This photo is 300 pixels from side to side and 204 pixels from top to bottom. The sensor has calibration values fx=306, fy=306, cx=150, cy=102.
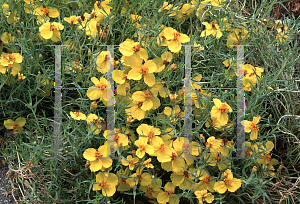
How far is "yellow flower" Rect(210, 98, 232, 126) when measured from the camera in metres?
1.61

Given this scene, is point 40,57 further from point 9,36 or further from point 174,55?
point 174,55

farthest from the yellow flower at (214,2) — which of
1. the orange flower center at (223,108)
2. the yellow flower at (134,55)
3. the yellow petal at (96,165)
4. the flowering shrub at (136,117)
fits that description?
the yellow petal at (96,165)

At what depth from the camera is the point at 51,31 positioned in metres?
1.86

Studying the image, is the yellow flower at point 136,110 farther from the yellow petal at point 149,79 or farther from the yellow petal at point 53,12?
the yellow petal at point 53,12

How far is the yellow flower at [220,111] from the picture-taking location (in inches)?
63.4

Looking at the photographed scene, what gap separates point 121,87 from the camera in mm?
1715

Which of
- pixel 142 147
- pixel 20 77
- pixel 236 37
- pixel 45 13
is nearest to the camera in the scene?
pixel 142 147

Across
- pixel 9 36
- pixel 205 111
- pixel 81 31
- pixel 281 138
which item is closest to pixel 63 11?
pixel 81 31

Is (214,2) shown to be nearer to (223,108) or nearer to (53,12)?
(223,108)

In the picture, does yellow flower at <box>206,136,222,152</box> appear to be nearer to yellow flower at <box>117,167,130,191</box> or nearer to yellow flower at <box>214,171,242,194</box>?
yellow flower at <box>214,171,242,194</box>

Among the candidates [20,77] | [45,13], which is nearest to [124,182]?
[20,77]

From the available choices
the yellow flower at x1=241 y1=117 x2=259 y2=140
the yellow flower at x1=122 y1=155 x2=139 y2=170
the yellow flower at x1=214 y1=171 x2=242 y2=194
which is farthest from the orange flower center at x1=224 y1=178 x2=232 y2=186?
the yellow flower at x1=122 y1=155 x2=139 y2=170

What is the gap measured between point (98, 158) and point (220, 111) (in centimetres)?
69

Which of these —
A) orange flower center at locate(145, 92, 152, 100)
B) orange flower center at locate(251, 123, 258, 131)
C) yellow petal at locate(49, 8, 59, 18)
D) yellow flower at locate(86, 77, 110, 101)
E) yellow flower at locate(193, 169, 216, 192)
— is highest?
yellow petal at locate(49, 8, 59, 18)
